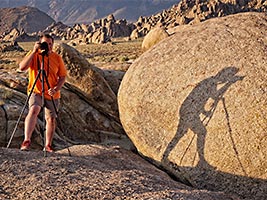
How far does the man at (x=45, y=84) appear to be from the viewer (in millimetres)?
8906

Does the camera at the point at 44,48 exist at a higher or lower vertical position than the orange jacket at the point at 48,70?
higher

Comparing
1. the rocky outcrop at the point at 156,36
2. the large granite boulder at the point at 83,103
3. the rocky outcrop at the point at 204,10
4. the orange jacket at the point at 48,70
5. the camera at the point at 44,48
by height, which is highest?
the rocky outcrop at the point at 204,10

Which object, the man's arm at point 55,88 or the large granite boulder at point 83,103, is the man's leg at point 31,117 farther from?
the large granite boulder at point 83,103

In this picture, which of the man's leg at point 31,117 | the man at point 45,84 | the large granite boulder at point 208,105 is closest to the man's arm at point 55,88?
the man at point 45,84

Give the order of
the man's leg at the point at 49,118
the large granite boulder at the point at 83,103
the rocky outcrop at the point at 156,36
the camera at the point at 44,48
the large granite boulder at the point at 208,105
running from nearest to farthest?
the large granite boulder at the point at 208,105 < the camera at the point at 44,48 < the man's leg at the point at 49,118 < the large granite boulder at the point at 83,103 < the rocky outcrop at the point at 156,36

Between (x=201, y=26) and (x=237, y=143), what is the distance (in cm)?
307

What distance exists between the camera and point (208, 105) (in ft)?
29.1

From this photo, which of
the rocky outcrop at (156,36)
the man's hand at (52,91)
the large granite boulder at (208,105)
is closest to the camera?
the large granite boulder at (208,105)

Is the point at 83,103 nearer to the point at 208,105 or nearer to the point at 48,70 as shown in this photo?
the point at 48,70

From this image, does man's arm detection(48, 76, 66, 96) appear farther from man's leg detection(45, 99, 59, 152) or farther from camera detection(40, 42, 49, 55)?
camera detection(40, 42, 49, 55)

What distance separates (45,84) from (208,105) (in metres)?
3.29

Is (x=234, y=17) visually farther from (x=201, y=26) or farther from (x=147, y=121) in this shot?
(x=147, y=121)

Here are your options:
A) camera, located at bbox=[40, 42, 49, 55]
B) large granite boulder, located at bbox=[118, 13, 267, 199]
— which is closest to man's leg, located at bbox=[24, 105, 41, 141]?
camera, located at bbox=[40, 42, 49, 55]

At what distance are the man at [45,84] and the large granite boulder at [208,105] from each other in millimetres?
1698
